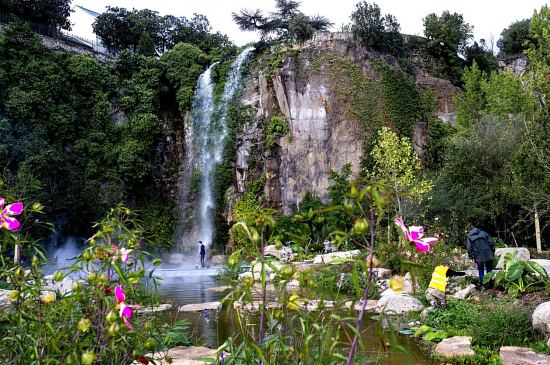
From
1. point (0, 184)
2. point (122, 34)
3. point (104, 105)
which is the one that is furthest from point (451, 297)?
point (122, 34)

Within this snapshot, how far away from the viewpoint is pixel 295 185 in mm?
23891

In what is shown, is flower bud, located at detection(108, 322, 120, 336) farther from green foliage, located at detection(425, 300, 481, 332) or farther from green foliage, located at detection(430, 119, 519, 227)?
green foliage, located at detection(430, 119, 519, 227)

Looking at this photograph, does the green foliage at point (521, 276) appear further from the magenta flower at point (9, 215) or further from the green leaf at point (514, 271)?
the magenta flower at point (9, 215)

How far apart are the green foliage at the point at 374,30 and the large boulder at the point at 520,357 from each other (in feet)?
76.6

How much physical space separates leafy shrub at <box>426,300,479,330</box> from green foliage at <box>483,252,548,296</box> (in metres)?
0.89

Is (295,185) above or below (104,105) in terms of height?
below

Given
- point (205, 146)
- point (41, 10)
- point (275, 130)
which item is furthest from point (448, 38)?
point (41, 10)

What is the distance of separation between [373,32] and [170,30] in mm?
15244

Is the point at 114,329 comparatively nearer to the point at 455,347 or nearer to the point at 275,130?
the point at 455,347

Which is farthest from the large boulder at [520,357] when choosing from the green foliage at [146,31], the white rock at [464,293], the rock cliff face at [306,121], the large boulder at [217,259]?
the green foliage at [146,31]

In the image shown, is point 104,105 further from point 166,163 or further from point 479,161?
point 479,161

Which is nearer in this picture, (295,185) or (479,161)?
(479,161)

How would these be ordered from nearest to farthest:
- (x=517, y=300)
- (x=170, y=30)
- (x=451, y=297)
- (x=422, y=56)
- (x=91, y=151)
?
(x=517, y=300)
(x=451, y=297)
(x=91, y=151)
(x=422, y=56)
(x=170, y=30)

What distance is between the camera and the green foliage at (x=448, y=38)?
104 feet
